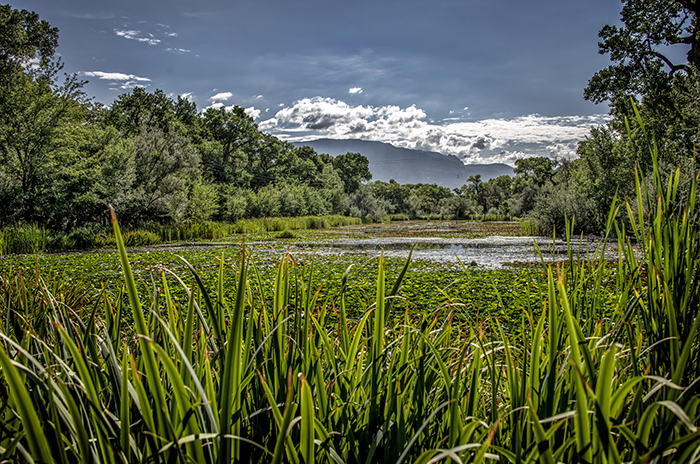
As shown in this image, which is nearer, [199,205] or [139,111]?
[199,205]

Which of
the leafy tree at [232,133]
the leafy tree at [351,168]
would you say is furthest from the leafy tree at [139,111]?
the leafy tree at [351,168]

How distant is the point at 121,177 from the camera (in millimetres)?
14047

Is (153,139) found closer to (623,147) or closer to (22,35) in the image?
(22,35)

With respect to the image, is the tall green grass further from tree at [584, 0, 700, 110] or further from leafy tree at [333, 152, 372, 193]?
leafy tree at [333, 152, 372, 193]

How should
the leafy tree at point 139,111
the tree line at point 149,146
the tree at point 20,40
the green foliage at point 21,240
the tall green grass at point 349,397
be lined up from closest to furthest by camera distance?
the tall green grass at point 349,397
the green foliage at point 21,240
the tree line at point 149,146
the tree at point 20,40
the leafy tree at point 139,111

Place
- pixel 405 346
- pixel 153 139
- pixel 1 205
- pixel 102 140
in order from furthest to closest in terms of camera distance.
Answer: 1. pixel 153 139
2. pixel 102 140
3. pixel 1 205
4. pixel 405 346

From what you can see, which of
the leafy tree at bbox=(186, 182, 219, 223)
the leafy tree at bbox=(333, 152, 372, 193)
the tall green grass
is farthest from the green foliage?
the leafy tree at bbox=(333, 152, 372, 193)

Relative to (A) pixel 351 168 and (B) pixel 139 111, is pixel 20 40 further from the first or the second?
(A) pixel 351 168

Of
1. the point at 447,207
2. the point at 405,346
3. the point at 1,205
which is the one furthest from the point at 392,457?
the point at 447,207

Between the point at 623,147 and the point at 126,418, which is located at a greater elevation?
the point at 623,147

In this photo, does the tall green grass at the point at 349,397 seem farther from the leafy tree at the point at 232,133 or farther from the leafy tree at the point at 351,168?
the leafy tree at the point at 351,168

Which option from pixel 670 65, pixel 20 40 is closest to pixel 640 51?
pixel 670 65

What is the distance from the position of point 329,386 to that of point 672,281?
100 centimetres

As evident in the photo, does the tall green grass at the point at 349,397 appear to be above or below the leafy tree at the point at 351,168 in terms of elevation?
below
